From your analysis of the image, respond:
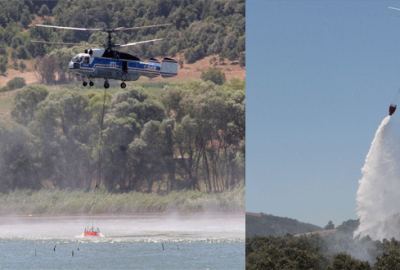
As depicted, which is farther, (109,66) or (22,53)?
(22,53)

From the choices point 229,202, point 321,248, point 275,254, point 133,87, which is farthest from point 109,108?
point 275,254

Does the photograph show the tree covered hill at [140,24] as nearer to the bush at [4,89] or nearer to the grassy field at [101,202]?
the bush at [4,89]

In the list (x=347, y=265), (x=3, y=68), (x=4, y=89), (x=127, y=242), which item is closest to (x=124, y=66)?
(x=347, y=265)

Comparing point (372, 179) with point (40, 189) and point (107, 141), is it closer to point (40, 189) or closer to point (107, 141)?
point (107, 141)

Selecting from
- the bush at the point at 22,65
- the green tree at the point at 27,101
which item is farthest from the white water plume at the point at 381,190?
the bush at the point at 22,65

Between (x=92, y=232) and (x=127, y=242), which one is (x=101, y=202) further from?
(x=127, y=242)

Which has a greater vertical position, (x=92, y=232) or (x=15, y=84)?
(x=15, y=84)
